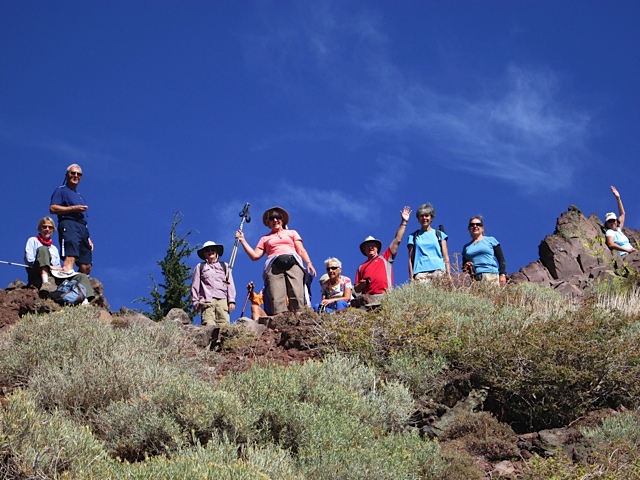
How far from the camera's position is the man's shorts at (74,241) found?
13.0m

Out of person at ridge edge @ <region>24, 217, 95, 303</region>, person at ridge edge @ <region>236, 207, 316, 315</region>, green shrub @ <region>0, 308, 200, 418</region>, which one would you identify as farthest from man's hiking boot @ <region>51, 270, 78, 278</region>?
person at ridge edge @ <region>236, 207, 316, 315</region>

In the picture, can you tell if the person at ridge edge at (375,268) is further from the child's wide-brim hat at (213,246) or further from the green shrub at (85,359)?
the green shrub at (85,359)

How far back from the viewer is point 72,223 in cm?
1309

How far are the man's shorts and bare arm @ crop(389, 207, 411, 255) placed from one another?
188 inches

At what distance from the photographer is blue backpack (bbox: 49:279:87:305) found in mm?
12508

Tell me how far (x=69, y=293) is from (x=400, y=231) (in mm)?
5342

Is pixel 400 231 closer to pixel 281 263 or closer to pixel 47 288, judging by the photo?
pixel 281 263

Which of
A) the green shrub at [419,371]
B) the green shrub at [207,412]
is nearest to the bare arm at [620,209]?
the green shrub at [419,371]

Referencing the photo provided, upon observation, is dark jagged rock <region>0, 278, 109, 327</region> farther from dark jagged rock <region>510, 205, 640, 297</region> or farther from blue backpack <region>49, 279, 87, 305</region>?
dark jagged rock <region>510, 205, 640, 297</region>

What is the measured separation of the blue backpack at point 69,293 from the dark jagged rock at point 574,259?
29.7ft

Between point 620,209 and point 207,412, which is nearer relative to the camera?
point 207,412

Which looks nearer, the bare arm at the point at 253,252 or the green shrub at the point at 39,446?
the green shrub at the point at 39,446

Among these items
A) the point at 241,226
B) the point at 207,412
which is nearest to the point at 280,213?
the point at 241,226

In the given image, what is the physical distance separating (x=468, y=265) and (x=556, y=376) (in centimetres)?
587
